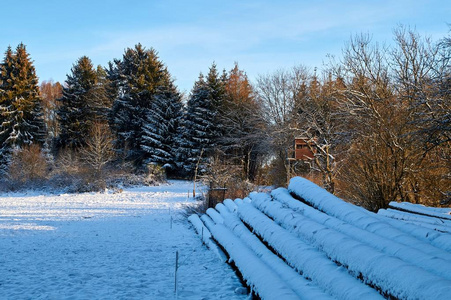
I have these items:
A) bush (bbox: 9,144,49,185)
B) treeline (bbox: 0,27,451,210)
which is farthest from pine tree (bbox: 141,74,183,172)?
bush (bbox: 9,144,49,185)

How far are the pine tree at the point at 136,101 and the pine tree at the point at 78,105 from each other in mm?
2624


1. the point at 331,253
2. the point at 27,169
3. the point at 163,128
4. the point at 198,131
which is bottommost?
the point at 331,253

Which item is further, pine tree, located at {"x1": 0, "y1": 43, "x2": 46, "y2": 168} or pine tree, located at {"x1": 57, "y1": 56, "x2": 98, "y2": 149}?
pine tree, located at {"x1": 57, "y1": 56, "x2": 98, "y2": 149}

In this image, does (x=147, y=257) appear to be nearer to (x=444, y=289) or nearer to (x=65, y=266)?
(x=65, y=266)

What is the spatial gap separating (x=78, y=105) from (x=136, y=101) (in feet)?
19.6

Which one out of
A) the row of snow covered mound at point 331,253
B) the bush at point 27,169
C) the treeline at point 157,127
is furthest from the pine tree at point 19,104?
the row of snow covered mound at point 331,253

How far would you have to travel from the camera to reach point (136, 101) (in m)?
35.7

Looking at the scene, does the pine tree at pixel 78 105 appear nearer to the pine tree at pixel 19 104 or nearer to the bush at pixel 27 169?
the pine tree at pixel 19 104

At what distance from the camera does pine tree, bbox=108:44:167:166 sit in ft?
115

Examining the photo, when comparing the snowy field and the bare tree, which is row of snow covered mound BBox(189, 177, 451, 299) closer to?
the snowy field

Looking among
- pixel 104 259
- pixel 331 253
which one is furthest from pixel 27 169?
pixel 331 253

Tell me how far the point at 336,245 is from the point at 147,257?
456cm

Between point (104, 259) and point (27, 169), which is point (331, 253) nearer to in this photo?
point (104, 259)

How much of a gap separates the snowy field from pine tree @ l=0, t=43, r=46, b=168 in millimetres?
21542
